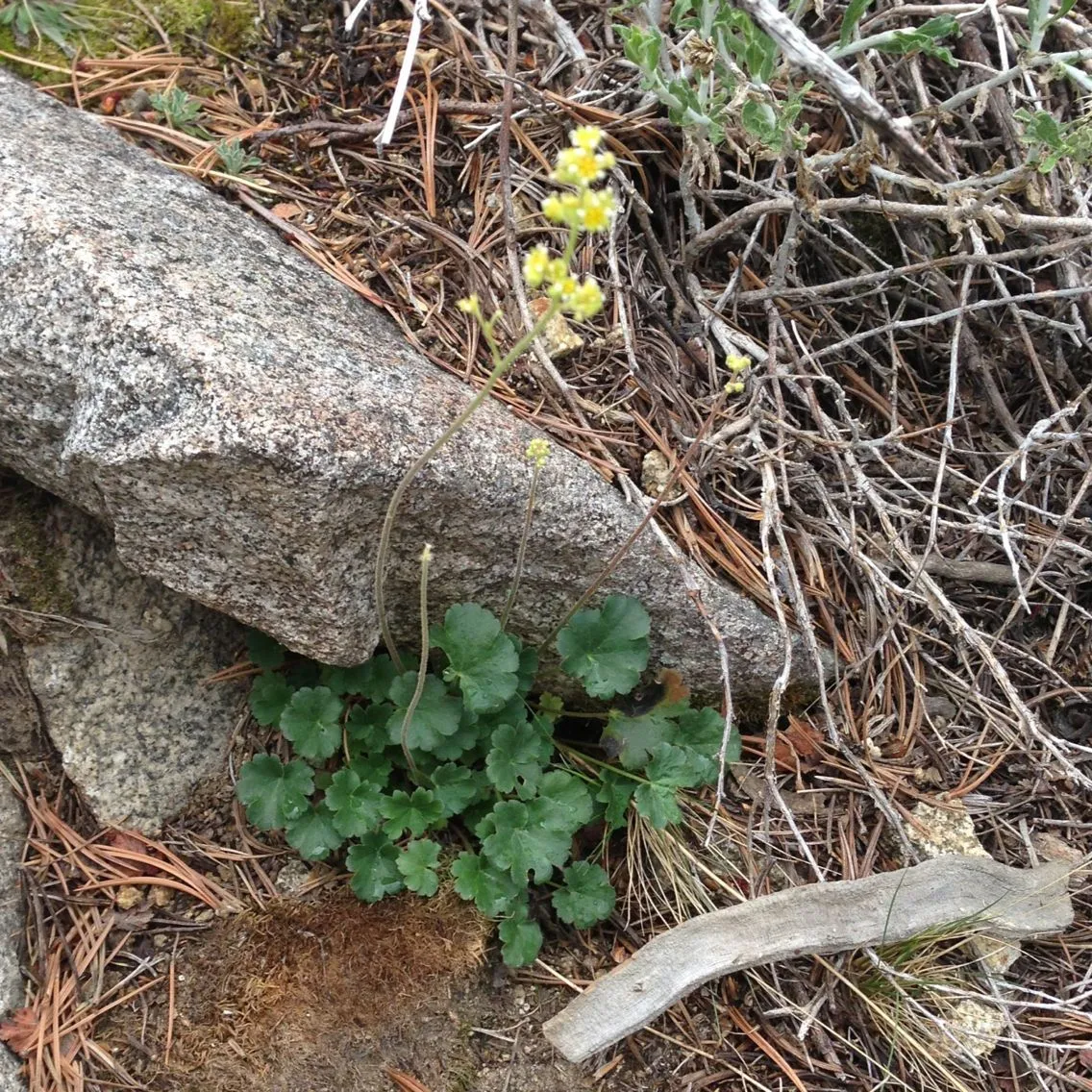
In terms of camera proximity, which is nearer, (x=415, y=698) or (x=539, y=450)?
(x=539, y=450)

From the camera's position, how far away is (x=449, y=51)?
3098 millimetres

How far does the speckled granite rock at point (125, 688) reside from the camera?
8.76 ft

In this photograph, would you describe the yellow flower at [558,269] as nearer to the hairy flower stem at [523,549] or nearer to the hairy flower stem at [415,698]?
the hairy flower stem at [523,549]

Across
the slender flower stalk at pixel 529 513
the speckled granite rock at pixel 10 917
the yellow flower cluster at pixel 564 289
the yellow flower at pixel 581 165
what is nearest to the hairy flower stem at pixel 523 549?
the slender flower stalk at pixel 529 513

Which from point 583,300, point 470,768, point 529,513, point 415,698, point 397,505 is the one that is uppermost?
point 583,300

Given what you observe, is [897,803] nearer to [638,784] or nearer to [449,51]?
[638,784]

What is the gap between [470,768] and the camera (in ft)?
9.22

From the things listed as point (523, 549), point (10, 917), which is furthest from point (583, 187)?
point (10, 917)

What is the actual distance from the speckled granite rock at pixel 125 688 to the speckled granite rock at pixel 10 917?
173mm

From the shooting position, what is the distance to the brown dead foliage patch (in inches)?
96.1

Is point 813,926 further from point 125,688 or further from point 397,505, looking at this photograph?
point 125,688

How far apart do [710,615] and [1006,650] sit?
0.97 meters

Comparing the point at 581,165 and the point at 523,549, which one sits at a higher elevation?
the point at 581,165

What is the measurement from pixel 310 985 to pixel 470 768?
69 cm
